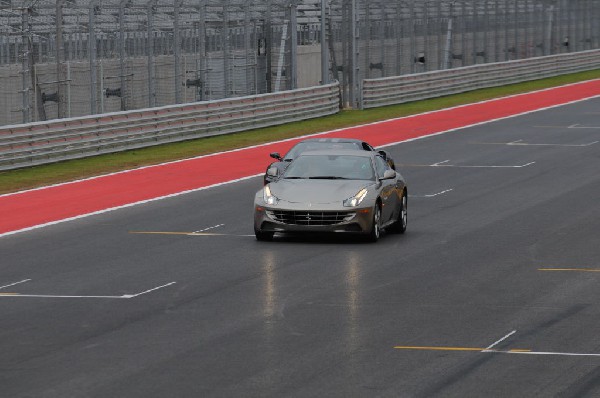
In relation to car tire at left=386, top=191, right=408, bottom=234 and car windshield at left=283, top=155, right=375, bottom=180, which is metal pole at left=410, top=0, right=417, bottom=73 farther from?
car tire at left=386, top=191, right=408, bottom=234

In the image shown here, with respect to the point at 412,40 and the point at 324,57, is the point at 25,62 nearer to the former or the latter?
the point at 324,57

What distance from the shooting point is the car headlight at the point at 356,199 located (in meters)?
21.6

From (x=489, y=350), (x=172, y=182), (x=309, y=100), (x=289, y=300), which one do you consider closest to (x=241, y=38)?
(x=309, y=100)

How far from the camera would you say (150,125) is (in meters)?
38.8

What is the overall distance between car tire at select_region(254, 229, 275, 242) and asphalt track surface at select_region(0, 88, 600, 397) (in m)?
0.13

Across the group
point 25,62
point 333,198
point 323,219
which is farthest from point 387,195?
point 25,62

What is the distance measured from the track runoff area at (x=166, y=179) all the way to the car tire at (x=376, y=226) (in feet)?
18.8

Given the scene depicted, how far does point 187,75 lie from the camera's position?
139ft

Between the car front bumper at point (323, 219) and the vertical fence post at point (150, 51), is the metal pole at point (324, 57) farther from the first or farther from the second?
the car front bumper at point (323, 219)

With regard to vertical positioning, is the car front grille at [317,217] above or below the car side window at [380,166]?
below

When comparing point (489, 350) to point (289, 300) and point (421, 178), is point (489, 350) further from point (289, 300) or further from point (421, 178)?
point (421, 178)

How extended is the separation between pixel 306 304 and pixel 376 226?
563cm

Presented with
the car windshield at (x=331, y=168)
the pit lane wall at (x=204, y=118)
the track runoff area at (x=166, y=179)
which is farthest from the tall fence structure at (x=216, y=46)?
the car windshield at (x=331, y=168)

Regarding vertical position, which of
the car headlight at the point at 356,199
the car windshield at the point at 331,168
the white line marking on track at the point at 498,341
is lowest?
the white line marking on track at the point at 498,341
